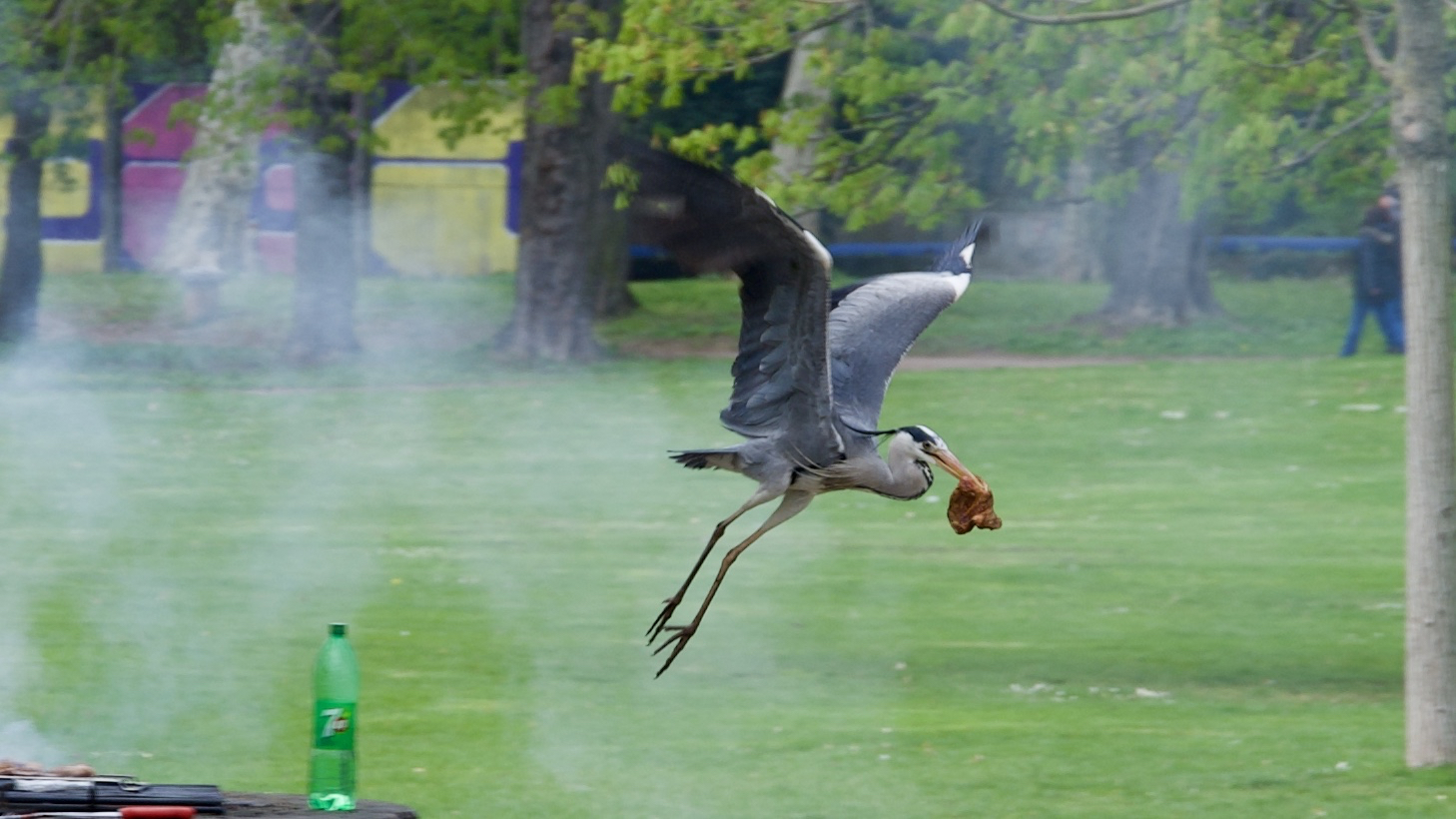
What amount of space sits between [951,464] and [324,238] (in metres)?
17.9

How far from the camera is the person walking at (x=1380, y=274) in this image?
21.4 m

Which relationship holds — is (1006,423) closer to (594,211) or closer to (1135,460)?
(1135,460)

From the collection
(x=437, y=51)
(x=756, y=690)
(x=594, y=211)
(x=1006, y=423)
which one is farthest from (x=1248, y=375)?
(x=756, y=690)

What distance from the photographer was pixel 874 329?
6445 mm

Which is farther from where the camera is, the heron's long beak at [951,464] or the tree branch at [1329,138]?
the tree branch at [1329,138]

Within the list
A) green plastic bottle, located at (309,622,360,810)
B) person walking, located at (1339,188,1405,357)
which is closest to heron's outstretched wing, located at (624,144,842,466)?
green plastic bottle, located at (309,622,360,810)

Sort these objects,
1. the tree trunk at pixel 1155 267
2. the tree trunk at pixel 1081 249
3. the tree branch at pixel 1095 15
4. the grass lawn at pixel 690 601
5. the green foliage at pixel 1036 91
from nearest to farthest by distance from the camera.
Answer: the grass lawn at pixel 690 601 → the tree branch at pixel 1095 15 → the green foliage at pixel 1036 91 → the tree trunk at pixel 1155 267 → the tree trunk at pixel 1081 249

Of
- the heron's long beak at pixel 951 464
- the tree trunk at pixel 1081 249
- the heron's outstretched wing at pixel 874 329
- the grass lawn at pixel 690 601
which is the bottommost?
the tree trunk at pixel 1081 249

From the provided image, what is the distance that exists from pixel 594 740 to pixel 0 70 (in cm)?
804

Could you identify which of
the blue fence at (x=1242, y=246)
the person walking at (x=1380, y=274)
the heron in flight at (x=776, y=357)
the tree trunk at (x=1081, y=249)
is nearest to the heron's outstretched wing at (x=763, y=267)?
the heron in flight at (x=776, y=357)

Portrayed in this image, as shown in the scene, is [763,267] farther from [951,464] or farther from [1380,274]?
Answer: [1380,274]

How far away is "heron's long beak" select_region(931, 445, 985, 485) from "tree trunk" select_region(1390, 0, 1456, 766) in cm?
324

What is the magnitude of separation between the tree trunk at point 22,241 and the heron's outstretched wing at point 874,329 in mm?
14123

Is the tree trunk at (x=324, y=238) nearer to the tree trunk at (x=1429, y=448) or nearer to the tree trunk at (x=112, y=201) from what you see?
the tree trunk at (x=112, y=201)
